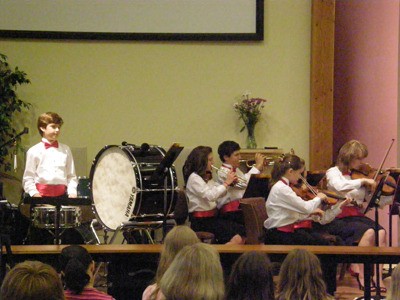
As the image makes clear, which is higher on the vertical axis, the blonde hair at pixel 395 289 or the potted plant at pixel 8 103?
the potted plant at pixel 8 103

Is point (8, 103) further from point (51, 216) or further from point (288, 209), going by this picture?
point (288, 209)

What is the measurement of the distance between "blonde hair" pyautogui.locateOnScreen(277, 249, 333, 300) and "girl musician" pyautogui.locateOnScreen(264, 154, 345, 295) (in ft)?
8.36

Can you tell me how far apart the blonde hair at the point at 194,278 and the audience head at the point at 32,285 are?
621mm

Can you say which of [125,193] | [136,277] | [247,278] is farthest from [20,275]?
[125,193]

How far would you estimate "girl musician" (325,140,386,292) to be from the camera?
682cm

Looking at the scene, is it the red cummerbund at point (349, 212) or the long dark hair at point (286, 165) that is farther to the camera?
the red cummerbund at point (349, 212)

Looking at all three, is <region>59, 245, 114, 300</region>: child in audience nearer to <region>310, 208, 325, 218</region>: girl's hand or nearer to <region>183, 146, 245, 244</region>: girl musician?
<region>310, 208, 325, 218</region>: girl's hand

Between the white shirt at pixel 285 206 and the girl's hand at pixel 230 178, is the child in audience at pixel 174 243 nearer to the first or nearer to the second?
the white shirt at pixel 285 206

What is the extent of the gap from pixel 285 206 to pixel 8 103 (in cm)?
334

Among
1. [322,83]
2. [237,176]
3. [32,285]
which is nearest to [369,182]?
[237,176]

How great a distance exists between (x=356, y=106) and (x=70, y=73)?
3.66m

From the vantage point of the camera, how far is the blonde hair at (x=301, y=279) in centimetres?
375

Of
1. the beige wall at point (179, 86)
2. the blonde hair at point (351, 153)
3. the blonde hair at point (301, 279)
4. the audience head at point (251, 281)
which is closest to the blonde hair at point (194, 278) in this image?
the audience head at point (251, 281)

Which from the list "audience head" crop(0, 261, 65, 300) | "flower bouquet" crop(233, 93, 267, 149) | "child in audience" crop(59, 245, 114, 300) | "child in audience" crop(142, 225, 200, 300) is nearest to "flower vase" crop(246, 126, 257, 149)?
"flower bouquet" crop(233, 93, 267, 149)
